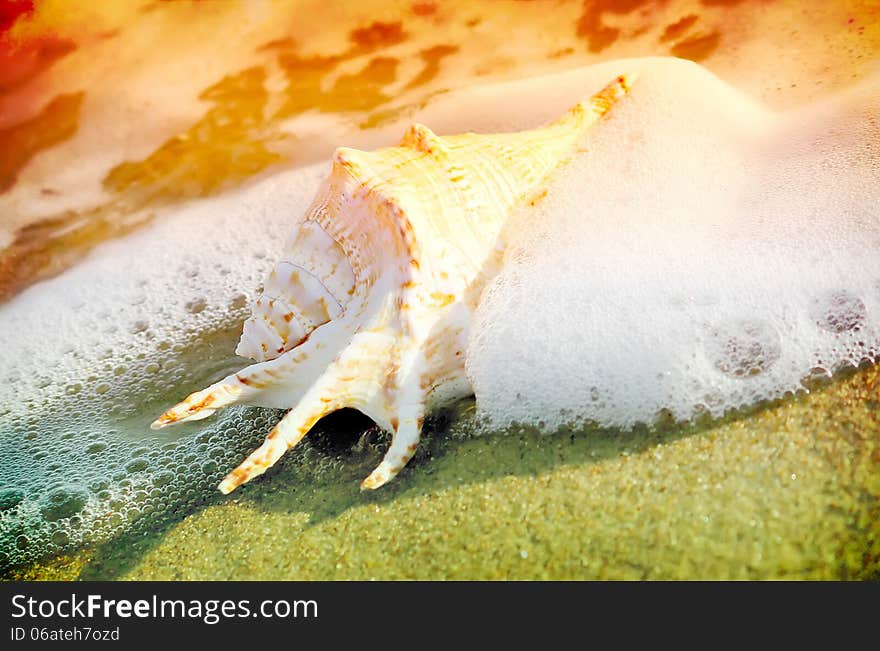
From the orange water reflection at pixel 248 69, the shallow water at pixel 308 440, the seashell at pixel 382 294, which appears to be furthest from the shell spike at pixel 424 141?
the orange water reflection at pixel 248 69

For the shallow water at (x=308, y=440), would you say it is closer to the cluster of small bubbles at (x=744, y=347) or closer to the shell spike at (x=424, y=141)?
the cluster of small bubbles at (x=744, y=347)

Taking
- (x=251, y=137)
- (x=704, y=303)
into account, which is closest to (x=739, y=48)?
(x=704, y=303)

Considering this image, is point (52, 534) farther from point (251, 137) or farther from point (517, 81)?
point (517, 81)

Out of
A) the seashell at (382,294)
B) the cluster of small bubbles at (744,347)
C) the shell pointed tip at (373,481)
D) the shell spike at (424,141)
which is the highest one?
the shell spike at (424,141)

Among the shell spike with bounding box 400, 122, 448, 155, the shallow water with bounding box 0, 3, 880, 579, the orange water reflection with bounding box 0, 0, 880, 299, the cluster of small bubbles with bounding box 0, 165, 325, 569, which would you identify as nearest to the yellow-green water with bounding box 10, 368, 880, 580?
the shallow water with bounding box 0, 3, 880, 579

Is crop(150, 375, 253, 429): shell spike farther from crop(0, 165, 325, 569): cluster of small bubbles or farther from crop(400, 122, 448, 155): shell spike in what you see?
crop(400, 122, 448, 155): shell spike

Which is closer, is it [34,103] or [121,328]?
[121,328]
